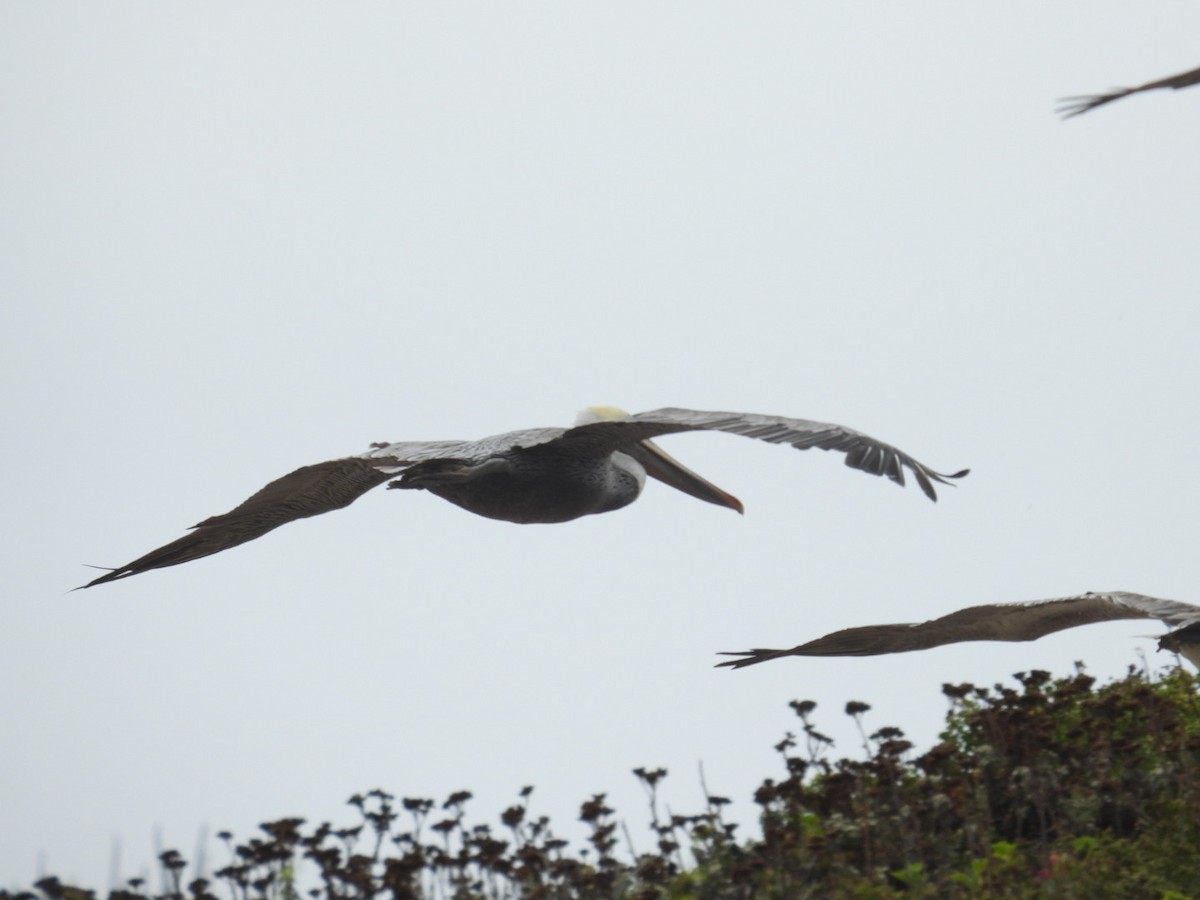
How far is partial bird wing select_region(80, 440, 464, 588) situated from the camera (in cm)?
644

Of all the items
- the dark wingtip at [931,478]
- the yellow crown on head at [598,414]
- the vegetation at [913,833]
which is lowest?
the vegetation at [913,833]

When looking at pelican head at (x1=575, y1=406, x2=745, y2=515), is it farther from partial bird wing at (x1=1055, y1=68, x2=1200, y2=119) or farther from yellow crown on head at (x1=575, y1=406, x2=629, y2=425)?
partial bird wing at (x1=1055, y1=68, x2=1200, y2=119)

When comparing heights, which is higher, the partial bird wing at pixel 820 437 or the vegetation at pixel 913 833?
the partial bird wing at pixel 820 437

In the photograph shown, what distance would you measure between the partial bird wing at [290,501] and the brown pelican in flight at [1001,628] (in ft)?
5.53

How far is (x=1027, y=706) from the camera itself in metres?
6.44

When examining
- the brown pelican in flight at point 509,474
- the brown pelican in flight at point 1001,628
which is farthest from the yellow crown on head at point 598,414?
the brown pelican in flight at point 1001,628

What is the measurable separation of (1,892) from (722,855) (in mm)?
2614

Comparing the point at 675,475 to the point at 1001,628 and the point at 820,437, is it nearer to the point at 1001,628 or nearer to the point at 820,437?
the point at 1001,628

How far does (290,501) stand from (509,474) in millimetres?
1030

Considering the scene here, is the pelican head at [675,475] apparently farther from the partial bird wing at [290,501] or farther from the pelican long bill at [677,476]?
the partial bird wing at [290,501]

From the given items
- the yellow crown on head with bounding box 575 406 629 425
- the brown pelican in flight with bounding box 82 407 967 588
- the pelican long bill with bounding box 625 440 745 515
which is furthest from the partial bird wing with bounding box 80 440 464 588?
the pelican long bill with bounding box 625 440 745 515

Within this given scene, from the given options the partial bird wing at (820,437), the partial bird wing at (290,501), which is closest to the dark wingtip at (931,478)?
the partial bird wing at (820,437)

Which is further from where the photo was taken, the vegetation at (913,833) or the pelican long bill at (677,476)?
the pelican long bill at (677,476)

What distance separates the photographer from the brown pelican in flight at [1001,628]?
→ 5996 millimetres
